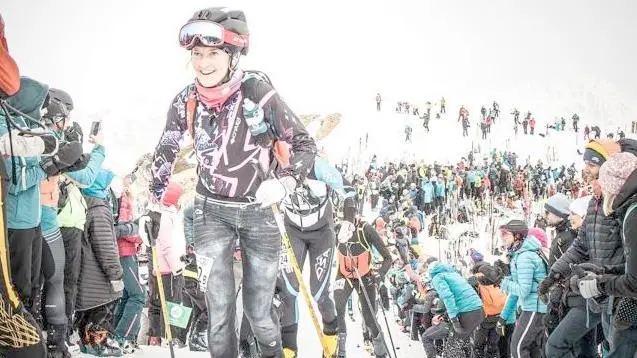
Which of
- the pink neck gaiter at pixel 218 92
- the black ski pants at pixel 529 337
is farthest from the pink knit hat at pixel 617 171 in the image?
the pink neck gaiter at pixel 218 92

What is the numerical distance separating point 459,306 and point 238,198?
5427 millimetres

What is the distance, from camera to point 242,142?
Answer: 3893 mm

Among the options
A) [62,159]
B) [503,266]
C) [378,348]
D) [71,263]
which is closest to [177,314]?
[71,263]

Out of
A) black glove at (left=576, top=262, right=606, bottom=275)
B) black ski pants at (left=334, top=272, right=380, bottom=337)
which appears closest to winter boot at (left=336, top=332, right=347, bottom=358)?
black ski pants at (left=334, top=272, right=380, bottom=337)

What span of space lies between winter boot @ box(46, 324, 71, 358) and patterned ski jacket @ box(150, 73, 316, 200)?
1.98 meters

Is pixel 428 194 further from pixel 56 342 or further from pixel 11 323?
pixel 11 323

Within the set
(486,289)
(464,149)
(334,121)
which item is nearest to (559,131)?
(464,149)

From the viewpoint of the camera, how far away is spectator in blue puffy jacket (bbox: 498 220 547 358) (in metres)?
6.64

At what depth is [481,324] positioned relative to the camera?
341 inches

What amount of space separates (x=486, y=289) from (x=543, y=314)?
2.15 meters

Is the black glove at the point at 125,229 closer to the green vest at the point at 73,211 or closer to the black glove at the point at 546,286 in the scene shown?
the green vest at the point at 73,211

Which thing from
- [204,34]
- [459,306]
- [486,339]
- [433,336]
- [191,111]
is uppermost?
[204,34]

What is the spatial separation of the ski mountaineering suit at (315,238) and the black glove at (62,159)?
2.73 metres

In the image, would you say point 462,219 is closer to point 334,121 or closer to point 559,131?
point 334,121
